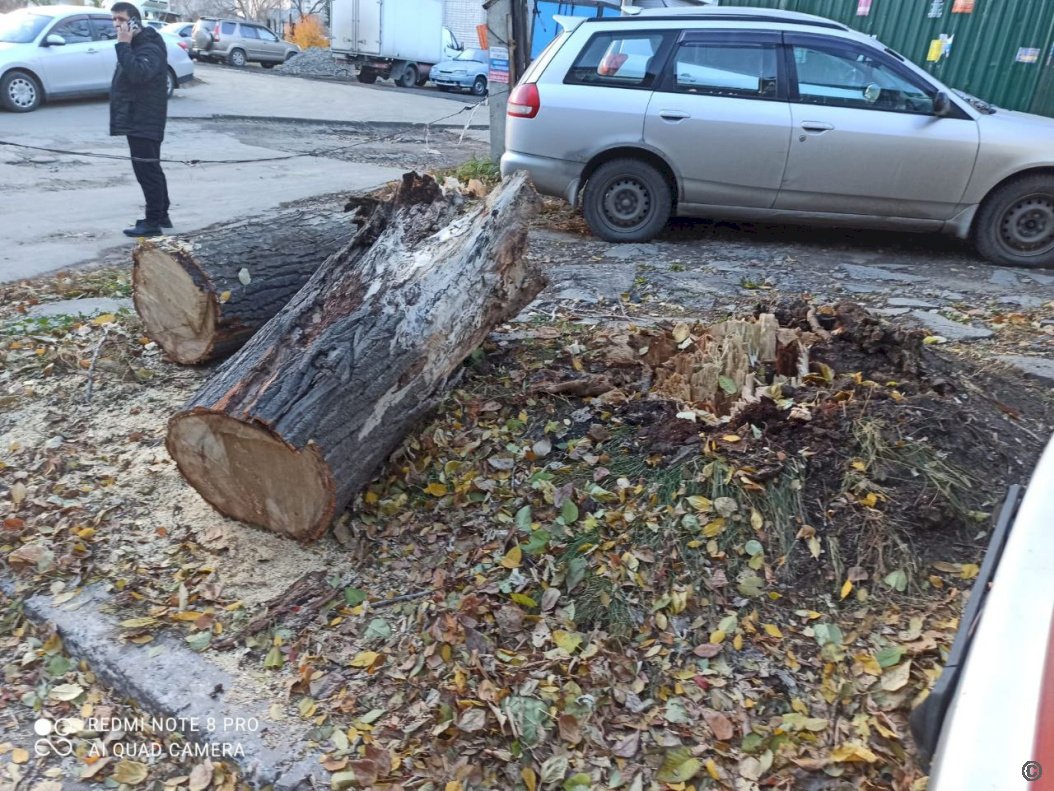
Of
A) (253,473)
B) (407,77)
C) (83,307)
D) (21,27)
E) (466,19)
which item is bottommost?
(83,307)

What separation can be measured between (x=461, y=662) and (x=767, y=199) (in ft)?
18.2

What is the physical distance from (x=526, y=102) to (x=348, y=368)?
4.57 meters

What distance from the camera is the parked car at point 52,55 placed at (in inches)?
571

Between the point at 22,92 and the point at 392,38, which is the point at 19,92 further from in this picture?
the point at 392,38

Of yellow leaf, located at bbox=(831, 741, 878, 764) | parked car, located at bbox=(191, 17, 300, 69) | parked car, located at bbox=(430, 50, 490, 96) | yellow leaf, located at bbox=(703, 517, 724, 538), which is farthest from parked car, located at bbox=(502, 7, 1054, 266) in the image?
parked car, located at bbox=(191, 17, 300, 69)

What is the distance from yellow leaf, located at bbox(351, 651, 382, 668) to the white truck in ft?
97.2

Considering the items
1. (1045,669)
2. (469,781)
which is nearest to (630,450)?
(469,781)

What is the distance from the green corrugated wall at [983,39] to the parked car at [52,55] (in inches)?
491

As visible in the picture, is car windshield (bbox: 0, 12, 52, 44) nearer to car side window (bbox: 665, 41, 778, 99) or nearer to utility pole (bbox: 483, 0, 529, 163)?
utility pole (bbox: 483, 0, 529, 163)

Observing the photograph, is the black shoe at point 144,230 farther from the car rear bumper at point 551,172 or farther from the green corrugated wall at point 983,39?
the green corrugated wall at point 983,39

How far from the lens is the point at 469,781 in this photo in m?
2.56

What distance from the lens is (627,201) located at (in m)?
7.44

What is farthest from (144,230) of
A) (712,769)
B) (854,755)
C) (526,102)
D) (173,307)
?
(854,755)

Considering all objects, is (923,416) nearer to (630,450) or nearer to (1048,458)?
(630,450)
